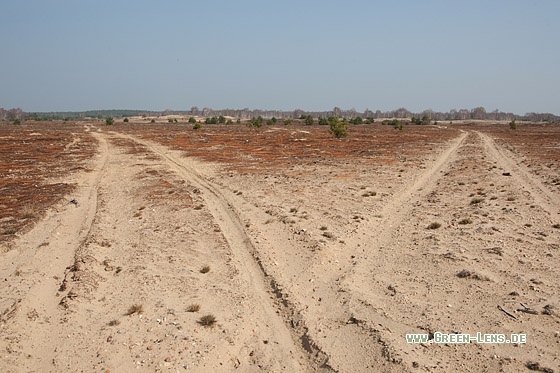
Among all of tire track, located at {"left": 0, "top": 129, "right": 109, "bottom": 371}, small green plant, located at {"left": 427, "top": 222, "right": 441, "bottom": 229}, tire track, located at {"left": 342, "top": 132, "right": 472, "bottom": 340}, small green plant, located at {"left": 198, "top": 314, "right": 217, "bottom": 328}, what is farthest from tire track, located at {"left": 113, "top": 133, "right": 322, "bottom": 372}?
small green plant, located at {"left": 427, "top": 222, "right": 441, "bottom": 229}

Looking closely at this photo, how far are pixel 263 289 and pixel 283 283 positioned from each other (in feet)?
1.55

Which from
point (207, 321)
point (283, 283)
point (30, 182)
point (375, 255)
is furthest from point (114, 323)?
point (30, 182)

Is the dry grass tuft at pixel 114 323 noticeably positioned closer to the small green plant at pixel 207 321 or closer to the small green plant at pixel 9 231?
the small green plant at pixel 207 321

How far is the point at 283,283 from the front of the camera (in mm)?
8438

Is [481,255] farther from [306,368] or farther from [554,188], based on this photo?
[554,188]

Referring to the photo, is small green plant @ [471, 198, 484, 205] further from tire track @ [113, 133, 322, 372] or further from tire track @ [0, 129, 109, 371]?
tire track @ [0, 129, 109, 371]

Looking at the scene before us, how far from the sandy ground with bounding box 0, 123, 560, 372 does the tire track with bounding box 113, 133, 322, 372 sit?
0.04 meters

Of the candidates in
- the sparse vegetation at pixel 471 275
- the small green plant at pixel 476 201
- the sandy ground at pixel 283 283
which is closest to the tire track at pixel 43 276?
the sandy ground at pixel 283 283

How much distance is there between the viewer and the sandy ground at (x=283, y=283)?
19.6 feet

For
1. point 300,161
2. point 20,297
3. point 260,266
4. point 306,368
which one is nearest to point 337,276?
point 260,266

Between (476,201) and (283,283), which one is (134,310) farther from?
(476,201)

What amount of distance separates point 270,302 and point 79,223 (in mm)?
8562

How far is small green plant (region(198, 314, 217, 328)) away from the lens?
6.81m

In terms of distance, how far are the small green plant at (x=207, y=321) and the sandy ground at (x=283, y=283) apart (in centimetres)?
7
